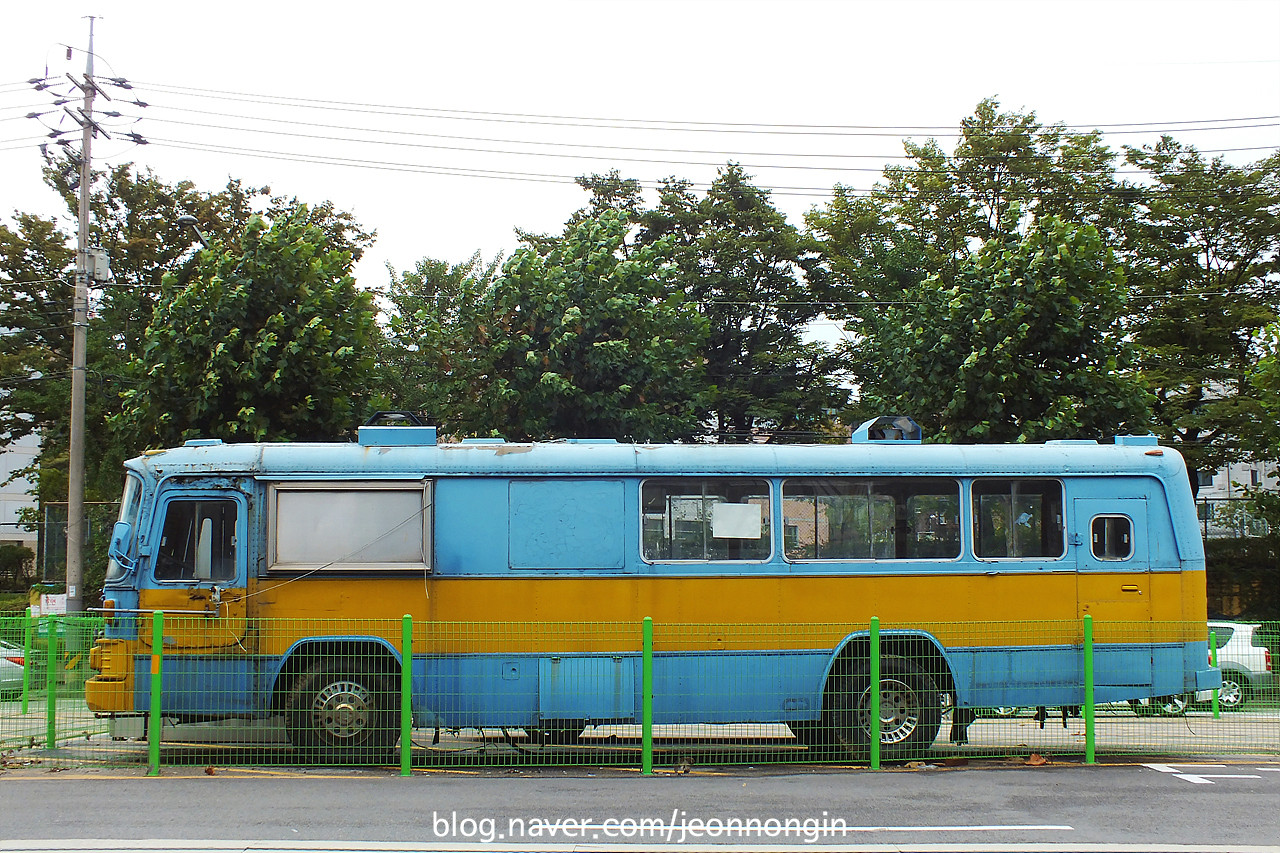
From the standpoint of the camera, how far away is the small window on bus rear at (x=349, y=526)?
36.4 ft

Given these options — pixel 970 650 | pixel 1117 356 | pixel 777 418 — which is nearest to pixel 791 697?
pixel 970 650

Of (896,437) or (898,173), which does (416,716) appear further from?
(898,173)

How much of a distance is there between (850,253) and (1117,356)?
14150 mm

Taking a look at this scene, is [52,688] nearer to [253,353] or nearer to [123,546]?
[123,546]

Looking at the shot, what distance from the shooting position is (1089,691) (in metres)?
11.0

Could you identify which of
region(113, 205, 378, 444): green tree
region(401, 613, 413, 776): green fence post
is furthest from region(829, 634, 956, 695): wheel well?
region(113, 205, 378, 444): green tree

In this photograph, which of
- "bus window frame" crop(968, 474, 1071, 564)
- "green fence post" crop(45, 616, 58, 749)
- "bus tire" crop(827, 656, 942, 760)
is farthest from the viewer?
"bus window frame" crop(968, 474, 1071, 564)

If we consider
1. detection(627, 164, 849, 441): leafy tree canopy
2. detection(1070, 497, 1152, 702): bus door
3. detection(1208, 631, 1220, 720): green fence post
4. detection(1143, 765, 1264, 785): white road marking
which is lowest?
detection(1143, 765, 1264, 785): white road marking

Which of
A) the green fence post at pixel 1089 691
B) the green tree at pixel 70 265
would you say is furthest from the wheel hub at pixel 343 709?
the green tree at pixel 70 265

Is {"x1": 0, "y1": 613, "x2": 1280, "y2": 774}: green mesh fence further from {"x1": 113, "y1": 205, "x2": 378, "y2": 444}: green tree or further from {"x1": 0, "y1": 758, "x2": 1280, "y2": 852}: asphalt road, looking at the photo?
{"x1": 113, "y1": 205, "x2": 378, "y2": 444}: green tree

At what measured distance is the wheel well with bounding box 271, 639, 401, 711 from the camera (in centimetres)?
1080

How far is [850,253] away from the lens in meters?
34.1

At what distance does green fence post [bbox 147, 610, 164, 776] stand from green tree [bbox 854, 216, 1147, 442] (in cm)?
1411

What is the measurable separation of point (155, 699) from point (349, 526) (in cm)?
230
